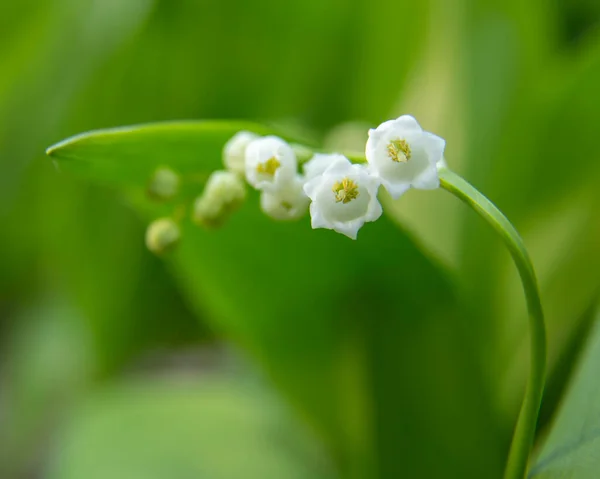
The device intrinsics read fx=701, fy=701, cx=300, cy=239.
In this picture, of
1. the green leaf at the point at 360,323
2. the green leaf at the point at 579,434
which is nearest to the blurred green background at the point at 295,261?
the green leaf at the point at 360,323

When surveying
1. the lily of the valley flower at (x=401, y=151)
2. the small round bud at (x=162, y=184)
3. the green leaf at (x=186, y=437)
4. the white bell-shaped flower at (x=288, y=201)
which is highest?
the lily of the valley flower at (x=401, y=151)

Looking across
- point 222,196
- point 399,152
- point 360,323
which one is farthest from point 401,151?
point 360,323

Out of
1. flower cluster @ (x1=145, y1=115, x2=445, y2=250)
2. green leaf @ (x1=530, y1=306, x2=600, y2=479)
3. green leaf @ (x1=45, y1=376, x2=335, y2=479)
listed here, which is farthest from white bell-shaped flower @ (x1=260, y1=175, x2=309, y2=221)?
green leaf @ (x1=45, y1=376, x2=335, y2=479)

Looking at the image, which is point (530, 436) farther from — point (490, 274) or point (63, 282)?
point (63, 282)

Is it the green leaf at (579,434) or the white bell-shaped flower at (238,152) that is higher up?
the white bell-shaped flower at (238,152)

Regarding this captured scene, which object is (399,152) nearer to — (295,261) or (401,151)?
(401,151)

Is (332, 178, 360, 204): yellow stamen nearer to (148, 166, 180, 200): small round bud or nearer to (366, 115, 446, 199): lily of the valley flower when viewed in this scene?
(366, 115, 446, 199): lily of the valley flower

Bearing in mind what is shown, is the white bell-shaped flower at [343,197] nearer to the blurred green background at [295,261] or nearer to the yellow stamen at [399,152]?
the yellow stamen at [399,152]
